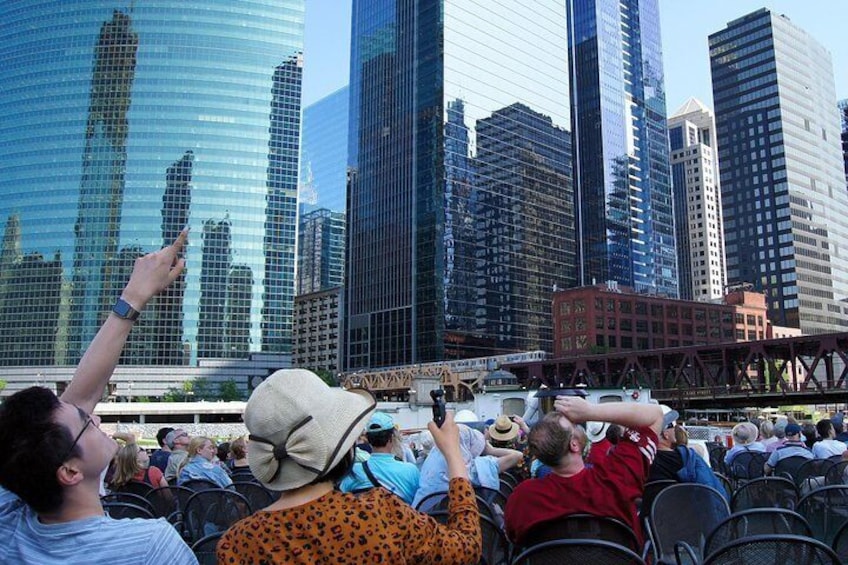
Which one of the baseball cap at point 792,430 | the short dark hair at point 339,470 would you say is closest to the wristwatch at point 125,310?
the short dark hair at point 339,470

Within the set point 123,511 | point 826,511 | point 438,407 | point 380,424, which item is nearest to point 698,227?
point 826,511

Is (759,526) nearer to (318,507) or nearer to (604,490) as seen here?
(604,490)

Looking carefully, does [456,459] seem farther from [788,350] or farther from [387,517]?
[788,350]

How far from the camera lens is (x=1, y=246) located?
127250mm

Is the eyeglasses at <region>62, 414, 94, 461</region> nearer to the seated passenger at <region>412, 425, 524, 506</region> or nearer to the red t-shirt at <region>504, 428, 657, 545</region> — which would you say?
the red t-shirt at <region>504, 428, 657, 545</region>

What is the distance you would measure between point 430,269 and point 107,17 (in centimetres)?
7542

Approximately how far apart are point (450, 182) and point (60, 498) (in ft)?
412

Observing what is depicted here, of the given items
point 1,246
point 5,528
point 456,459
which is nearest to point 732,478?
point 456,459

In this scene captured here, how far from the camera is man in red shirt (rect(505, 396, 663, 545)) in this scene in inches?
169

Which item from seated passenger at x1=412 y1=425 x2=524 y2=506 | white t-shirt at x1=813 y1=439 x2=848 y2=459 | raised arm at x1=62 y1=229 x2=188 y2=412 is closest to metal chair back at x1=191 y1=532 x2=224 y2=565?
raised arm at x1=62 y1=229 x2=188 y2=412

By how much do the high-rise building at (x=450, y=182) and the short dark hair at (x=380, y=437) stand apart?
114 metres

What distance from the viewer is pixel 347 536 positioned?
259cm

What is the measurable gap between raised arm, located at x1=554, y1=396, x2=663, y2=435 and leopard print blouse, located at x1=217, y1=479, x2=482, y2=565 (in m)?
1.37

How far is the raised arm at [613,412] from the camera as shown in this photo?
3.94m
